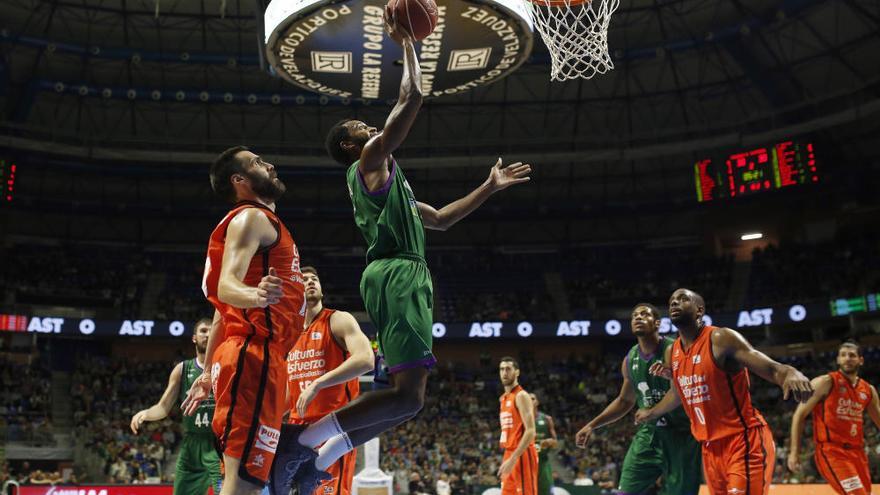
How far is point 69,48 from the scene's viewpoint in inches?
870

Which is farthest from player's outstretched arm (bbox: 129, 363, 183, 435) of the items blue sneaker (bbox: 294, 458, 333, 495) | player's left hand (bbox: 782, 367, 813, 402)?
player's left hand (bbox: 782, 367, 813, 402)

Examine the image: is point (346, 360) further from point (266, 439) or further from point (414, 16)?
point (414, 16)

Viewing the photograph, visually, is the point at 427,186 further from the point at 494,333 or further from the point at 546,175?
the point at 494,333

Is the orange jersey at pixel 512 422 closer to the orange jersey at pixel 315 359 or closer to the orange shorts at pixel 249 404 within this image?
the orange jersey at pixel 315 359

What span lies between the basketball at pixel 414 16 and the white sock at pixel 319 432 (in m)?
2.24

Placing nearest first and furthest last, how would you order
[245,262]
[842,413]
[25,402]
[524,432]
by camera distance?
[245,262], [842,413], [524,432], [25,402]

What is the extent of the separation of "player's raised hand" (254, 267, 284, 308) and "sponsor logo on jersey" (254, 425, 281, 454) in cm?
62

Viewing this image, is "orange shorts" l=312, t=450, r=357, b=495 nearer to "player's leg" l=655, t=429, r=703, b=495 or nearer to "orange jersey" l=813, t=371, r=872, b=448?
"player's leg" l=655, t=429, r=703, b=495

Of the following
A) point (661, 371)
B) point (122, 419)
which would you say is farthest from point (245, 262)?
point (122, 419)

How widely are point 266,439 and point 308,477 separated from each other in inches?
23.8

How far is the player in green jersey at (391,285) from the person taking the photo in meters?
4.39

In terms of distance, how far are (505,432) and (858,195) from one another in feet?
70.8

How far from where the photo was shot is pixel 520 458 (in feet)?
33.8

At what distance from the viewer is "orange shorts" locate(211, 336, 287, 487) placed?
377 centimetres
